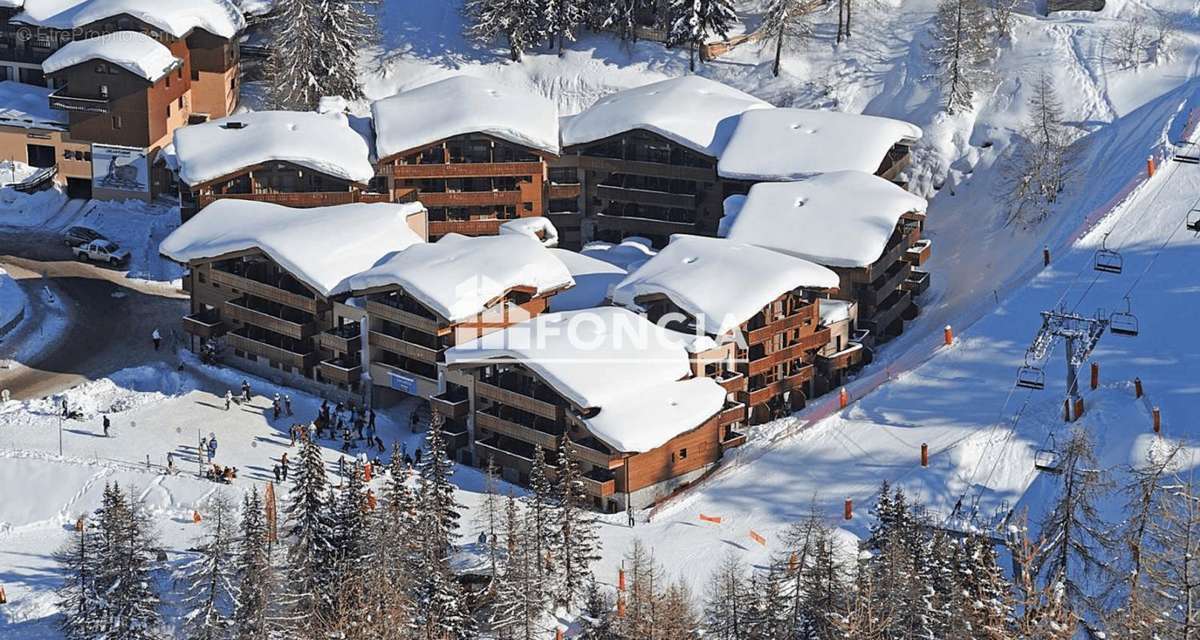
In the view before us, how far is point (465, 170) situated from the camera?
352 feet

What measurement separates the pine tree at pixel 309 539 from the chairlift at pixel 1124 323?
30.1 meters

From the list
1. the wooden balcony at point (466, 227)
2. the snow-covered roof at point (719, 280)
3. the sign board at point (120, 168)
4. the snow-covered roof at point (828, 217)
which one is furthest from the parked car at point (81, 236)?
the snow-covered roof at point (828, 217)

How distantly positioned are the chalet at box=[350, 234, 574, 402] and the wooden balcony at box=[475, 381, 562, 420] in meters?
1.89

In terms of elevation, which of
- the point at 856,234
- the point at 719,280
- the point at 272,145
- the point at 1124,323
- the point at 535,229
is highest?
the point at 272,145

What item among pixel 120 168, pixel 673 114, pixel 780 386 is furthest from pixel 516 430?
pixel 120 168

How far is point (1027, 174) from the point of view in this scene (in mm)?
106312

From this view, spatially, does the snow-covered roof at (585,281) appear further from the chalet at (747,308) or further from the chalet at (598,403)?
the chalet at (598,403)

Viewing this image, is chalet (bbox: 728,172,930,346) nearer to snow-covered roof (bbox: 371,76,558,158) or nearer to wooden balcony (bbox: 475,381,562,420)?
snow-covered roof (bbox: 371,76,558,158)

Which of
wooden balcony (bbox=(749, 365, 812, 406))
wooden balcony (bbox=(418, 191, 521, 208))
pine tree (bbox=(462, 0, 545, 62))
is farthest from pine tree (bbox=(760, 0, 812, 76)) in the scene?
wooden balcony (bbox=(749, 365, 812, 406))

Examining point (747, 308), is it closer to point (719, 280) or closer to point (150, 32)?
point (719, 280)

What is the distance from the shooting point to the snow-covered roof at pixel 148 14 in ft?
374

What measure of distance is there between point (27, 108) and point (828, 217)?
42.3 metres

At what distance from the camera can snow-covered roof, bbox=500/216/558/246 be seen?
339 ft

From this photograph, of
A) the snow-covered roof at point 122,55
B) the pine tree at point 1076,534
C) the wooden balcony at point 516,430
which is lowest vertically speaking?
the pine tree at point 1076,534
